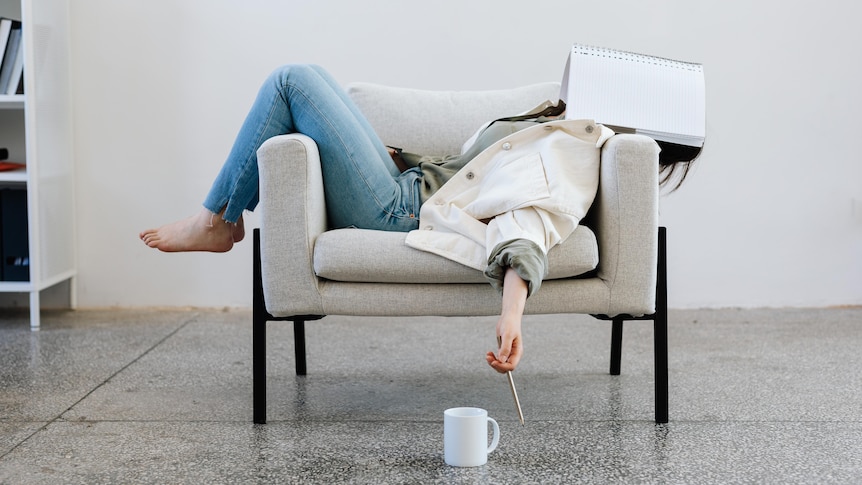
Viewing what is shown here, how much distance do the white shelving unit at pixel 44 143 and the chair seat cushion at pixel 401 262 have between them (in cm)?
162

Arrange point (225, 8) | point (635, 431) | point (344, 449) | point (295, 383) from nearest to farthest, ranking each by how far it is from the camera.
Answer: point (344, 449)
point (635, 431)
point (295, 383)
point (225, 8)

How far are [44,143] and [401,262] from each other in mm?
1853

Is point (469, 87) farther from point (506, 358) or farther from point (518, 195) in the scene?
point (506, 358)

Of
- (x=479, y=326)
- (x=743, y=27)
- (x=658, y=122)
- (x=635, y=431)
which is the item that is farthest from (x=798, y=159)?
(x=635, y=431)

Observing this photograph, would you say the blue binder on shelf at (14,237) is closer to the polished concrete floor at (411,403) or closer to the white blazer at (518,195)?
the polished concrete floor at (411,403)

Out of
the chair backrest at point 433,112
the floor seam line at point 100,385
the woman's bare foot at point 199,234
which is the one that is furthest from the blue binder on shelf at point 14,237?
the chair backrest at point 433,112

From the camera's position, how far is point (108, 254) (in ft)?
10.7

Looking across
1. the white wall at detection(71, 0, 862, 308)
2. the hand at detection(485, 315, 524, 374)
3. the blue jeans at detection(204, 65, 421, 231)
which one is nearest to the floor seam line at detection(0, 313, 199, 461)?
the white wall at detection(71, 0, 862, 308)

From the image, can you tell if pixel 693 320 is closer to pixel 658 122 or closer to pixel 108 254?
pixel 658 122

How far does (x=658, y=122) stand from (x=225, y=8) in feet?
6.49

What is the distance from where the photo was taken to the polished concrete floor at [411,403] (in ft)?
4.95

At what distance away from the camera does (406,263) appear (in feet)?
5.59

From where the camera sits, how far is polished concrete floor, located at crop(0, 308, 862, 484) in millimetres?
1508

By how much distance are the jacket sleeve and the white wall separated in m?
1.77
